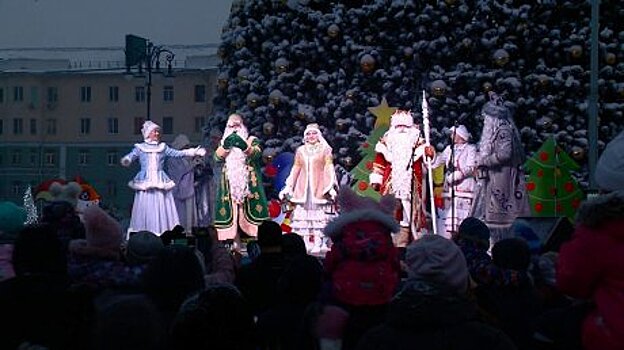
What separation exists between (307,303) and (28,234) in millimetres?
1442

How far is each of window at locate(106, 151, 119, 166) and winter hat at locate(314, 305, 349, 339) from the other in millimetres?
48824

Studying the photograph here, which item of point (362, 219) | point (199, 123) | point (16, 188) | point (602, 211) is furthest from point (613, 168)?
point (16, 188)

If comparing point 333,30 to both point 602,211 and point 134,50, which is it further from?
point 602,211

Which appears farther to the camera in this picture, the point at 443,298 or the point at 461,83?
the point at 461,83

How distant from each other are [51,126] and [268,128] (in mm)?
33110

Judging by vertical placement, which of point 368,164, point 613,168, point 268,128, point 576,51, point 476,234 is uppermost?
point 576,51

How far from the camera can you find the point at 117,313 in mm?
4766

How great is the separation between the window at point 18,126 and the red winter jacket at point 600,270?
5110 cm

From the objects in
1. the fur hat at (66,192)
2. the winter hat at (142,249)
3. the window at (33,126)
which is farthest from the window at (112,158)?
the winter hat at (142,249)

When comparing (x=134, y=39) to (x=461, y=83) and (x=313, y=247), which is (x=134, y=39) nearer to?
(x=461, y=83)

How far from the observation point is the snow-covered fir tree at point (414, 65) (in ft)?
67.2

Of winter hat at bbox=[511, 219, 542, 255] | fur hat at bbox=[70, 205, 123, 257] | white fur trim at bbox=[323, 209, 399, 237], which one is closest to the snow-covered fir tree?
winter hat at bbox=[511, 219, 542, 255]

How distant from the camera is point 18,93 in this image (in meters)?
52.2

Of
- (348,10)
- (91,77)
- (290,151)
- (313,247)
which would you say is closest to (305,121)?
(290,151)
